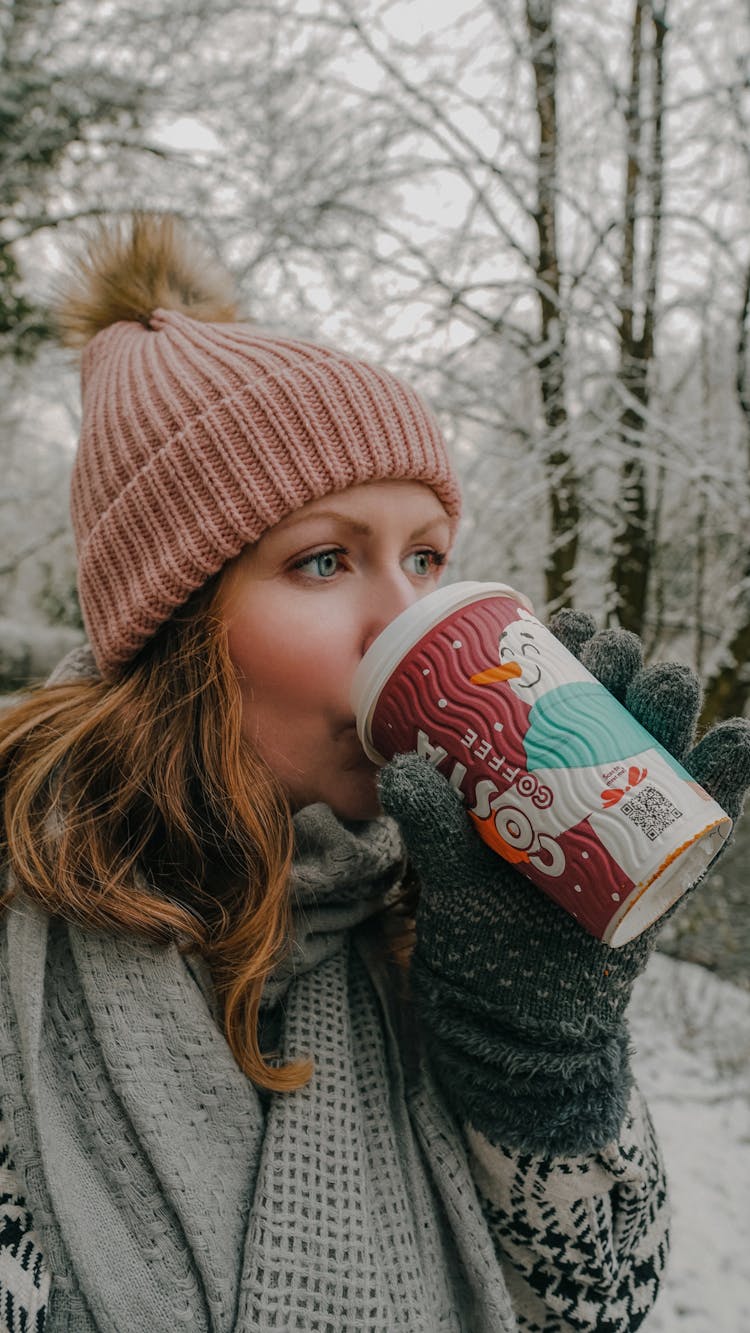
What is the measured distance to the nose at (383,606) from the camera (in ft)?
3.32

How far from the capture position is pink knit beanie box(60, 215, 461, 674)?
3.43 feet

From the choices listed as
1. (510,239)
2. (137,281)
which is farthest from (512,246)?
(137,281)

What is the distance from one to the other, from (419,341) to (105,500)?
6.88 feet

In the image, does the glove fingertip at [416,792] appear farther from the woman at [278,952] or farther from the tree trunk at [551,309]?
the tree trunk at [551,309]

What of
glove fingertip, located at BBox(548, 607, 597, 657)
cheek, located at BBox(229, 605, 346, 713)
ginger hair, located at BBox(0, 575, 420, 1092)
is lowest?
ginger hair, located at BBox(0, 575, 420, 1092)


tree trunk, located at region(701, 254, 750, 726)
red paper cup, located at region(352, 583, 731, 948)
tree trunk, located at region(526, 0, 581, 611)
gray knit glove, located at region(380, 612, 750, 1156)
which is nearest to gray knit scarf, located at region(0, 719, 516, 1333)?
gray knit glove, located at region(380, 612, 750, 1156)

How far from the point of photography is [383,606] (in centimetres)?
101

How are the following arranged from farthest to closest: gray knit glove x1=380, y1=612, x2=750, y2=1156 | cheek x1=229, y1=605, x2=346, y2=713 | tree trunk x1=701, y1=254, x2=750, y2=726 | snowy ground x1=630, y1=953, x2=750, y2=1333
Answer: tree trunk x1=701, y1=254, x2=750, y2=726 < snowy ground x1=630, y1=953, x2=750, y2=1333 < cheek x1=229, y1=605, x2=346, y2=713 < gray knit glove x1=380, y1=612, x2=750, y2=1156

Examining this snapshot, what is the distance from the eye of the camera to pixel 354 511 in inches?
41.7

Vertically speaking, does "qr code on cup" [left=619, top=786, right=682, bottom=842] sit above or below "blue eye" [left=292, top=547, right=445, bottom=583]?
above

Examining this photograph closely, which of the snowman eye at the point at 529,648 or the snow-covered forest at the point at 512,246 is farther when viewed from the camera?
the snow-covered forest at the point at 512,246

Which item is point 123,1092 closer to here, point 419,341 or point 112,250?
point 112,250

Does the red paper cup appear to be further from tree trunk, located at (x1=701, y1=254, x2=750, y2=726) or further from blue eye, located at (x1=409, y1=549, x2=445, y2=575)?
tree trunk, located at (x1=701, y1=254, x2=750, y2=726)

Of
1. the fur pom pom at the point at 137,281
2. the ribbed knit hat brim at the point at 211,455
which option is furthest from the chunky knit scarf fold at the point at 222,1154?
the fur pom pom at the point at 137,281
